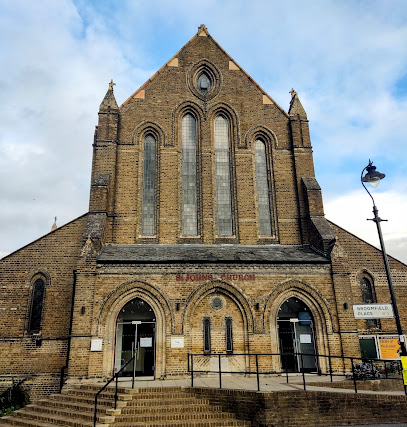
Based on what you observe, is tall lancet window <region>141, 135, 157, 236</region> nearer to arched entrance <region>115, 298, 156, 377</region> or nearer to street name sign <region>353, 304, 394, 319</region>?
arched entrance <region>115, 298, 156, 377</region>

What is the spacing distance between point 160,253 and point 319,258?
693 centimetres

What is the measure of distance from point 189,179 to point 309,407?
1209cm

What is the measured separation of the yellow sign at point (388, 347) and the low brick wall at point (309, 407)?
696 cm

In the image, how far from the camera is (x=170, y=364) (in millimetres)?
14234

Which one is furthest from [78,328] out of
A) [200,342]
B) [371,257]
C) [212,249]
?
[371,257]

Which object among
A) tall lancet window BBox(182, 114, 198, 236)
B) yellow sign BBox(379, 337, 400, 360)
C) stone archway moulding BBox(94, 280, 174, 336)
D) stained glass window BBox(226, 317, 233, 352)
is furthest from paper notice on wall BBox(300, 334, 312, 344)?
Result: tall lancet window BBox(182, 114, 198, 236)

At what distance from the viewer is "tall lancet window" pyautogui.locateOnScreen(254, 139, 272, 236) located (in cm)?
1862

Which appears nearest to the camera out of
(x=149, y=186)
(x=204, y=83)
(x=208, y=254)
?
(x=208, y=254)

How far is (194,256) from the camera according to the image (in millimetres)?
15891

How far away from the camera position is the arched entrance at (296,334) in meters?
15.5

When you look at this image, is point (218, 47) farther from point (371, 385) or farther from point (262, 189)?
point (371, 385)

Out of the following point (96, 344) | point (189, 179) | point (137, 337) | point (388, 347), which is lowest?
point (388, 347)

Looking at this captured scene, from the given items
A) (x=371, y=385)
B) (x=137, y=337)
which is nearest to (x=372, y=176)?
(x=371, y=385)

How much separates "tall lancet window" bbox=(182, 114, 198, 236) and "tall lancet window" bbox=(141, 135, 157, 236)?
4.92ft
